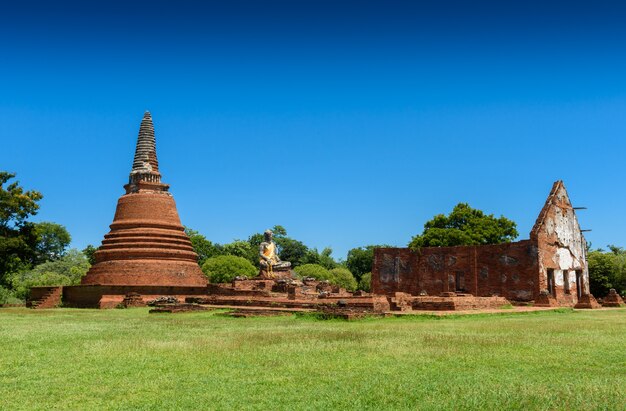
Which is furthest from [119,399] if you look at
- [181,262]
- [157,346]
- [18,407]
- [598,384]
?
[181,262]

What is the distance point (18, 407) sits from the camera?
20.8 feet

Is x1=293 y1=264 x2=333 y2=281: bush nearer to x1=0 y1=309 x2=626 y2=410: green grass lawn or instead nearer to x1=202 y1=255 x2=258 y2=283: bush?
x1=202 y1=255 x2=258 y2=283: bush

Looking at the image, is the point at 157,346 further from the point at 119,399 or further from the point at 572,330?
the point at 572,330

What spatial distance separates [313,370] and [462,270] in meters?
26.3

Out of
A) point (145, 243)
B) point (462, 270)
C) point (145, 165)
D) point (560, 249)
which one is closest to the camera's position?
point (145, 243)

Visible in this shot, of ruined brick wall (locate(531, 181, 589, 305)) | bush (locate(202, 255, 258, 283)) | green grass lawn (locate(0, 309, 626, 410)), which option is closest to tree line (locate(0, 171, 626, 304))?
bush (locate(202, 255, 258, 283))

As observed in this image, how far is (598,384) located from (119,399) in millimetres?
5501

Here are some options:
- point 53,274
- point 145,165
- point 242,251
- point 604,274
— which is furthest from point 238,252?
point 604,274

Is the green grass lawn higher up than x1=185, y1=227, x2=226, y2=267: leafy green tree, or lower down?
lower down

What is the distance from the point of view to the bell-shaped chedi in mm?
31141

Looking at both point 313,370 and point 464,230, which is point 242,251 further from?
point 313,370

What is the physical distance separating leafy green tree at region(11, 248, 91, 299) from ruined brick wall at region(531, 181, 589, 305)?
30771mm

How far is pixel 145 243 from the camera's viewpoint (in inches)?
1272

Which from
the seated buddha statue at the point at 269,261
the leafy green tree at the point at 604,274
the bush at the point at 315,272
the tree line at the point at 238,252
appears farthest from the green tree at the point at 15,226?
the leafy green tree at the point at 604,274
